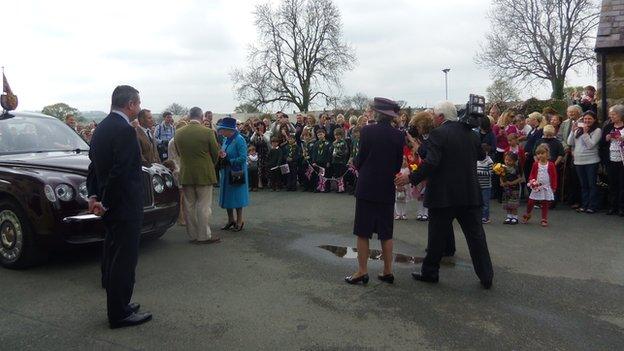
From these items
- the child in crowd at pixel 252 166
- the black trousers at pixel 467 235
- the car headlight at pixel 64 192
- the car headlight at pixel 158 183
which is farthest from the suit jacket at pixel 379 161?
the child in crowd at pixel 252 166

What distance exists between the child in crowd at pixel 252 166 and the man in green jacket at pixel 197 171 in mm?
5908

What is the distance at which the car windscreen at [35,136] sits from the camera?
7059 mm

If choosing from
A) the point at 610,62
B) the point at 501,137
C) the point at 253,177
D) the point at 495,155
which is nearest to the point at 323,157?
the point at 253,177

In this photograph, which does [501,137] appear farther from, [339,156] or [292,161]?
[292,161]

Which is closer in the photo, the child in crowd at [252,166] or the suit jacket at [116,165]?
the suit jacket at [116,165]

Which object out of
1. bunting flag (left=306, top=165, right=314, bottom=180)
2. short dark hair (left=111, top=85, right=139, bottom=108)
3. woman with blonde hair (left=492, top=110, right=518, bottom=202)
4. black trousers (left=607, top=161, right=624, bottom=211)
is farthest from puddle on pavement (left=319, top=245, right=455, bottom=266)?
bunting flag (left=306, top=165, right=314, bottom=180)

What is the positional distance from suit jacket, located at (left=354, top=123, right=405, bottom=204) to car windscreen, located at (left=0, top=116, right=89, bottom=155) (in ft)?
14.6

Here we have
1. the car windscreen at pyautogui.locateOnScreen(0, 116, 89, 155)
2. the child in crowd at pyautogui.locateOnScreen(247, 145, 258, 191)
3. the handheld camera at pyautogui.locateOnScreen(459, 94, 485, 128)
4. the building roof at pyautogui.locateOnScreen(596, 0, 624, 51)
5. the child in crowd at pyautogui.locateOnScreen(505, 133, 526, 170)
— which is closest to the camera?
the handheld camera at pyautogui.locateOnScreen(459, 94, 485, 128)

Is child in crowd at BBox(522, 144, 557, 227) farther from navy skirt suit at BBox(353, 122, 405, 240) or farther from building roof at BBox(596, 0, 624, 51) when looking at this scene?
navy skirt suit at BBox(353, 122, 405, 240)

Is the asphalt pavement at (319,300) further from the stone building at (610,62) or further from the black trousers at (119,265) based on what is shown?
the stone building at (610,62)

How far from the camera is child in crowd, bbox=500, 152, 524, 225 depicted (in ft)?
28.5

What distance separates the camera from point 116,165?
168 inches

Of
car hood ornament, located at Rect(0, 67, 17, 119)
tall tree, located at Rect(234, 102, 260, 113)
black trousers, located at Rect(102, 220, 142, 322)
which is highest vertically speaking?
tall tree, located at Rect(234, 102, 260, 113)

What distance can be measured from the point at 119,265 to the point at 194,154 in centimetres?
320
